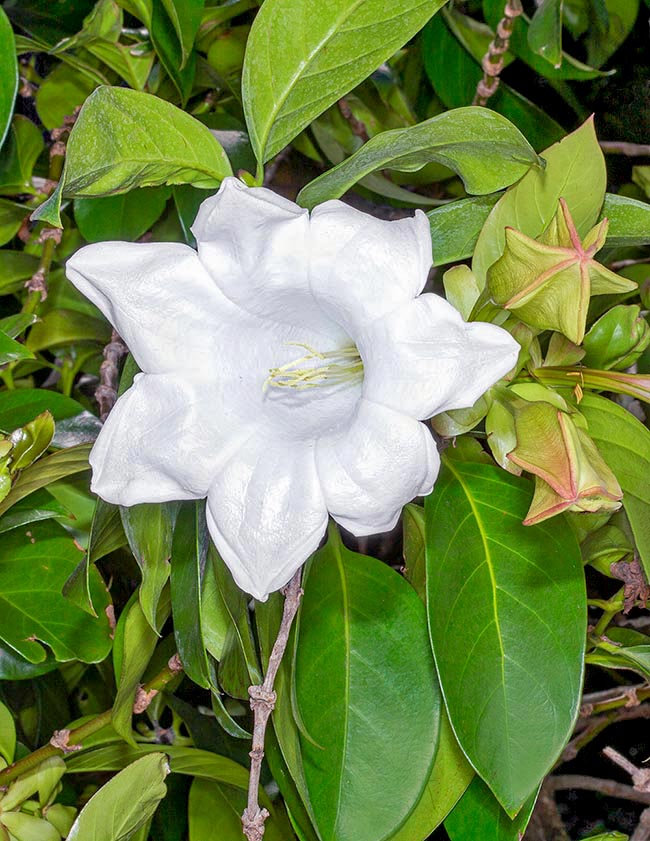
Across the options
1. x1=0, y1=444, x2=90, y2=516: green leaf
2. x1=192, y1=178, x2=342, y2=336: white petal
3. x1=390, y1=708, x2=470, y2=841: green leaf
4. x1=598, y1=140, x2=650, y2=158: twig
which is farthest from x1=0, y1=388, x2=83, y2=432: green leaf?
x1=598, y1=140, x2=650, y2=158: twig

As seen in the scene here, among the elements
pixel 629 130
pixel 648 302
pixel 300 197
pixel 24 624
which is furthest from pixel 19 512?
pixel 629 130

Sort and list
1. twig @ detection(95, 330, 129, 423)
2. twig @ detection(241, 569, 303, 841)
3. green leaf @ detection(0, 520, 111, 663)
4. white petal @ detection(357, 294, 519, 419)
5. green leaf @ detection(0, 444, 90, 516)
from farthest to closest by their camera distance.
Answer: twig @ detection(95, 330, 129, 423) → green leaf @ detection(0, 520, 111, 663) → green leaf @ detection(0, 444, 90, 516) → twig @ detection(241, 569, 303, 841) → white petal @ detection(357, 294, 519, 419)

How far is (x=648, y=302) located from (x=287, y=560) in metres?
0.40

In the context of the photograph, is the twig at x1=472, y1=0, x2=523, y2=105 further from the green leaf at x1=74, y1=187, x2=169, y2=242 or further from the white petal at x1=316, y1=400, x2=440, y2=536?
the white petal at x1=316, y1=400, x2=440, y2=536

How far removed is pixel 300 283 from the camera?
0.54 metres

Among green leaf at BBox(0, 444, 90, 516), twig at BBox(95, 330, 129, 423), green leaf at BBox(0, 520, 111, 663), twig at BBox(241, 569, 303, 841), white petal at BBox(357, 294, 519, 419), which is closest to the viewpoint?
white petal at BBox(357, 294, 519, 419)

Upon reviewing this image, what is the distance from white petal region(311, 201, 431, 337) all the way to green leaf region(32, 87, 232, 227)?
0.15m

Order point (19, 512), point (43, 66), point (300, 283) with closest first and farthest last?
point (300, 283) < point (19, 512) < point (43, 66)

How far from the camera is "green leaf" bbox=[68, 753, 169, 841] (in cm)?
68

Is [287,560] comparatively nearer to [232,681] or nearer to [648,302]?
[232,681]

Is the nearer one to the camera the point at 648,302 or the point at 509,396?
the point at 509,396

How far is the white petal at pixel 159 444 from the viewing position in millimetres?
557

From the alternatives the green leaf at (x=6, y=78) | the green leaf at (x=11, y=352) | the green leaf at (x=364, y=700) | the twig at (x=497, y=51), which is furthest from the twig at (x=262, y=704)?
the twig at (x=497, y=51)

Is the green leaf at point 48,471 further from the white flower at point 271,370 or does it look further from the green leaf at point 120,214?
the green leaf at point 120,214
